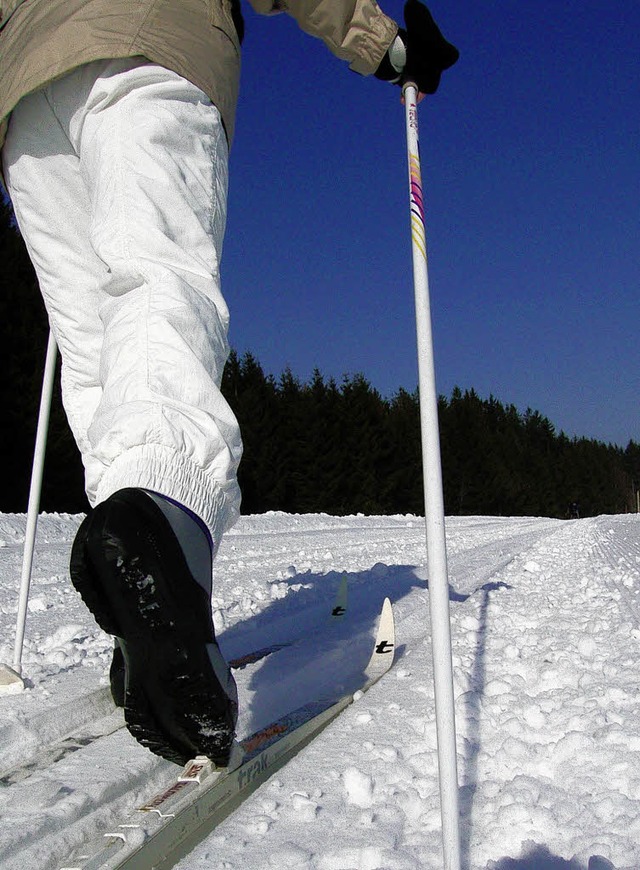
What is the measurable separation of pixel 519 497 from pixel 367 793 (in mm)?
43794

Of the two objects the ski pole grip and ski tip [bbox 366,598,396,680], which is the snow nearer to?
ski tip [bbox 366,598,396,680]

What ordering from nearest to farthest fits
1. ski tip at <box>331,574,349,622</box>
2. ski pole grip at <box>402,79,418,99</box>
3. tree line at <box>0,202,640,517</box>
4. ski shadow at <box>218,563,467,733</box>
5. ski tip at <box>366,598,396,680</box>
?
ski pole grip at <box>402,79,418,99</box> → ski shadow at <box>218,563,467,733</box> → ski tip at <box>366,598,396,680</box> → ski tip at <box>331,574,349,622</box> → tree line at <box>0,202,640,517</box>

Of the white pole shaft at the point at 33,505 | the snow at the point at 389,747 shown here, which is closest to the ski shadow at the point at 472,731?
the snow at the point at 389,747

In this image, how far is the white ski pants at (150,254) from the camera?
0.91 m

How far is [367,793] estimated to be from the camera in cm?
109

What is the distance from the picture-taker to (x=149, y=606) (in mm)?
835

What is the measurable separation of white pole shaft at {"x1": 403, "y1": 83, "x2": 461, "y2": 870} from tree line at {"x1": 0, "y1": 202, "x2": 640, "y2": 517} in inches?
500

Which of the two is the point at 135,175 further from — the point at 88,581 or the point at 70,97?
the point at 88,581

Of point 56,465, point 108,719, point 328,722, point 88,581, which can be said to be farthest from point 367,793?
point 56,465

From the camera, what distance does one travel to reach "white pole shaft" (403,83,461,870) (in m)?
0.76

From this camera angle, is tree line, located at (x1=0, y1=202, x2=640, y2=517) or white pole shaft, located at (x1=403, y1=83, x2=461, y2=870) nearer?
white pole shaft, located at (x1=403, y1=83, x2=461, y2=870)

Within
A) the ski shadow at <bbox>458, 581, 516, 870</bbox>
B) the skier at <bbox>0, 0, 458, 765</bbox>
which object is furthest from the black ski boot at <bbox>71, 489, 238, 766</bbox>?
the ski shadow at <bbox>458, 581, 516, 870</bbox>

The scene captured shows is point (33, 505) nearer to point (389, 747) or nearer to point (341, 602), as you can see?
point (389, 747)

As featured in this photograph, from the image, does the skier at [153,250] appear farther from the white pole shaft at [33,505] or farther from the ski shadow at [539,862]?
the white pole shaft at [33,505]
